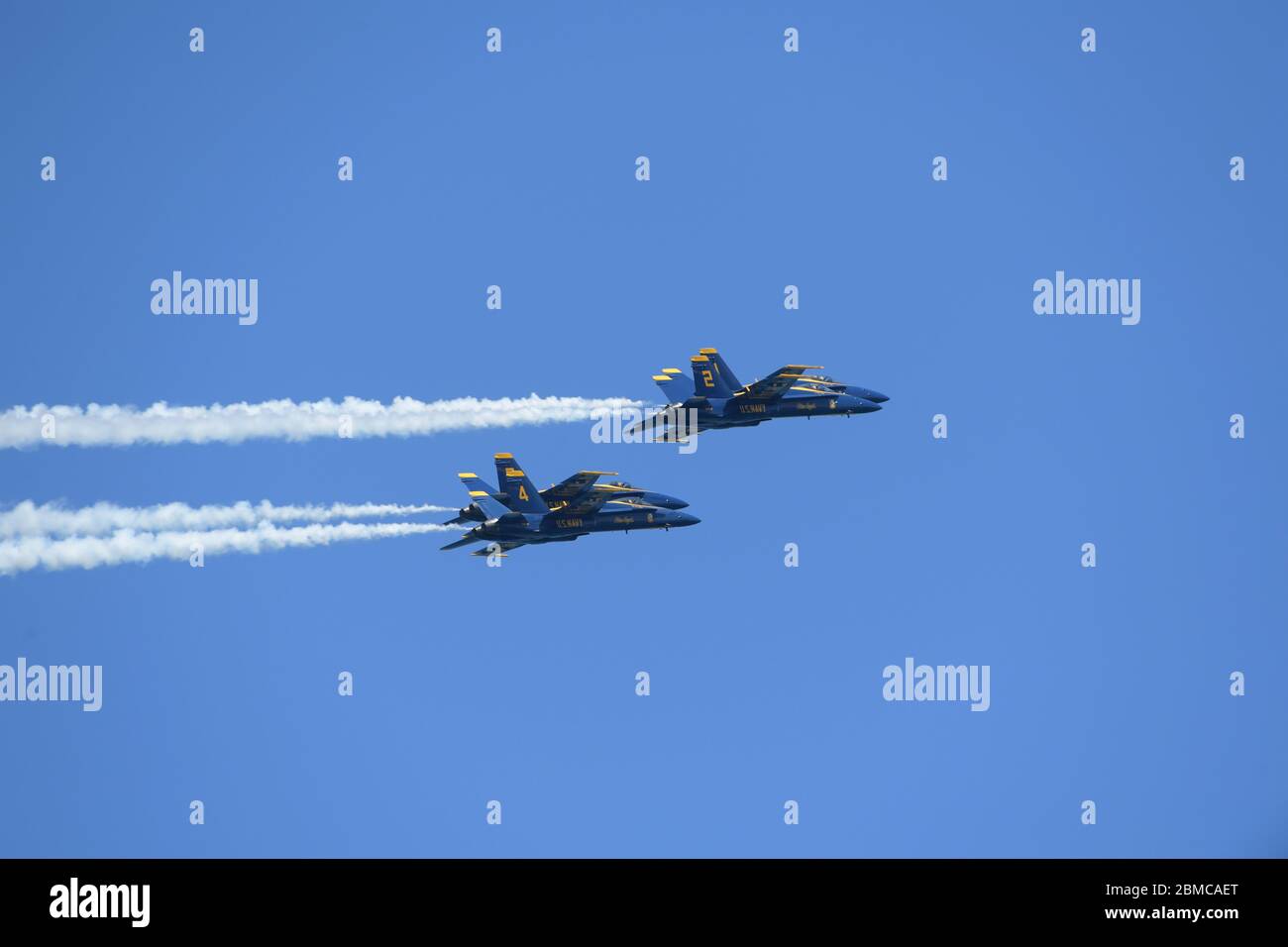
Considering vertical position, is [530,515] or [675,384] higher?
[675,384]

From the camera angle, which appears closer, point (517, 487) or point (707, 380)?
point (517, 487)

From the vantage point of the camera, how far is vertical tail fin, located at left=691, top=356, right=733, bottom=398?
102 metres

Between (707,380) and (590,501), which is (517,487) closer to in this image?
(590,501)

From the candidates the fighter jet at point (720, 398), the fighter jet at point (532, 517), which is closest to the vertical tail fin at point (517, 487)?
the fighter jet at point (532, 517)

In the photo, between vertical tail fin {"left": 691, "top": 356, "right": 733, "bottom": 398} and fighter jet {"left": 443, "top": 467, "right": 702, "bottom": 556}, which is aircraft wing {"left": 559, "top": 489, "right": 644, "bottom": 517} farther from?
vertical tail fin {"left": 691, "top": 356, "right": 733, "bottom": 398}

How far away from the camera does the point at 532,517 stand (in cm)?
9669

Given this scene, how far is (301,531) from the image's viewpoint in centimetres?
10038

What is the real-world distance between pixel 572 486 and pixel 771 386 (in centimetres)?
1078

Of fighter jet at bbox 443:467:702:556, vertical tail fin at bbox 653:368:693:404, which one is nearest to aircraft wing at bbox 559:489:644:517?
fighter jet at bbox 443:467:702:556

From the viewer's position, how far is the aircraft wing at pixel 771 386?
10091 centimetres

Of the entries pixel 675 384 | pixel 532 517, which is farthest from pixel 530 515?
pixel 675 384

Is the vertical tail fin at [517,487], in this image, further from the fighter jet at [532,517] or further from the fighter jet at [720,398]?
the fighter jet at [720,398]

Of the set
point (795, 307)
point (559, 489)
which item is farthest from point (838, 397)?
point (559, 489)

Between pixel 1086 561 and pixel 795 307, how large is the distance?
2046 centimetres
